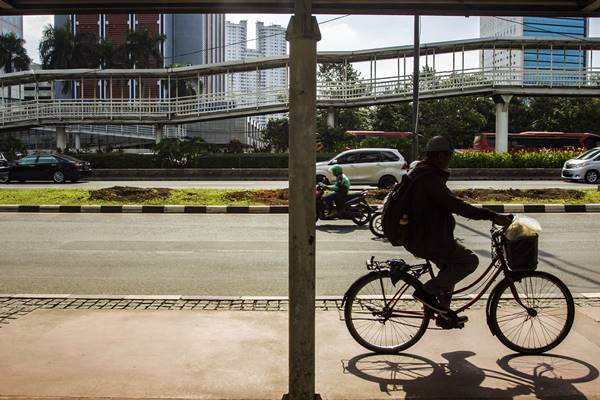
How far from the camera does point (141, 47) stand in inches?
2650

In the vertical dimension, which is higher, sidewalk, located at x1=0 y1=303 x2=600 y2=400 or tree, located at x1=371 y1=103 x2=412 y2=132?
tree, located at x1=371 y1=103 x2=412 y2=132

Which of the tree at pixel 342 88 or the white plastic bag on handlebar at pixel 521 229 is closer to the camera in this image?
the white plastic bag on handlebar at pixel 521 229

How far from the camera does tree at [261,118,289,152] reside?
42500mm

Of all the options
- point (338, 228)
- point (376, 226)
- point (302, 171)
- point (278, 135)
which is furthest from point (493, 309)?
point (278, 135)

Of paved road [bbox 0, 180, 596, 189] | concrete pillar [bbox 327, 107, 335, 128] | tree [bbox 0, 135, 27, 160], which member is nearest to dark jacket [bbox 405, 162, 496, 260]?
paved road [bbox 0, 180, 596, 189]

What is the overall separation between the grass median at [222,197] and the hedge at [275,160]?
11.9 m

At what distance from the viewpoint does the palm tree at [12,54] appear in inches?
2585

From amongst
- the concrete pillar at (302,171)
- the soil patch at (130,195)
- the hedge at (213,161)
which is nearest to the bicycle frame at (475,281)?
the concrete pillar at (302,171)

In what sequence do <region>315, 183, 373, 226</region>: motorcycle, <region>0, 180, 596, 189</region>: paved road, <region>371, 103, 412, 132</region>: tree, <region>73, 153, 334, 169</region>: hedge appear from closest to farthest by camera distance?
<region>315, 183, 373, 226</region>: motorcycle < <region>0, 180, 596, 189</region>: paved road < <region>73, 153, 334, 169</region>: hedge < <region>371, 103, 412, 132</region>: tree

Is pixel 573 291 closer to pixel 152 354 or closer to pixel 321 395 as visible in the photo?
pixel 321 395

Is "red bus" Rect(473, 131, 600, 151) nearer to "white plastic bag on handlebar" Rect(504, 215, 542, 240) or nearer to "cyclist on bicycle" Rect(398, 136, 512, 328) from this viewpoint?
"white plastic bag on handlebar" Rect(504, 215, 542, 240)

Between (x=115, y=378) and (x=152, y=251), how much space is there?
5.94 meters

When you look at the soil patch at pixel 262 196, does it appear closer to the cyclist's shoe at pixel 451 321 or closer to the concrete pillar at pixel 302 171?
the cyclist's shoe at pixel 451 321

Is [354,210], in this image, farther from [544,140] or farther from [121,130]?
[121,130]
